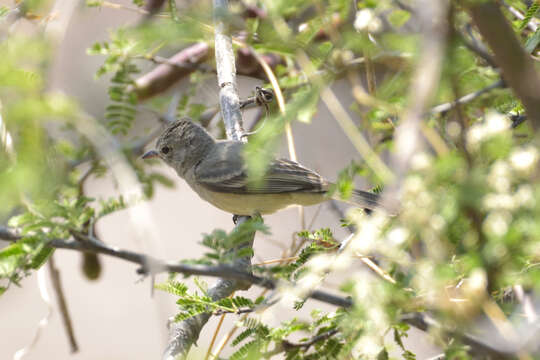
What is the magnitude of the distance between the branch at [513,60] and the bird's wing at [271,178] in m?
3.16

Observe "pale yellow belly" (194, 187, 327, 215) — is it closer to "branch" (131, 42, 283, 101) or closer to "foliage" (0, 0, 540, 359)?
"branch" (131, 42, 283, 101)

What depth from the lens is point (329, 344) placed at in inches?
92.7

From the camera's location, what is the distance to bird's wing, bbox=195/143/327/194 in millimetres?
4641

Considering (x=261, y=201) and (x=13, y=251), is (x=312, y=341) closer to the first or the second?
(x=13, y=251)

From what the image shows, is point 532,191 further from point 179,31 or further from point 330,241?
point 330,241

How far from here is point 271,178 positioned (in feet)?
15.2

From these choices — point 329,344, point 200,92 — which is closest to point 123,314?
point 200,92

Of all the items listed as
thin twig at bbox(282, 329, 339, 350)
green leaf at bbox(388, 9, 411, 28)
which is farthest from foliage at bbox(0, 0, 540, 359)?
green leaf at bbox(388, 9, 411, 28)

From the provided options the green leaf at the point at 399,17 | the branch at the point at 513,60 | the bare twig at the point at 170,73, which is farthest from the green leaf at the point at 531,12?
the bare twig at the point at 170,73

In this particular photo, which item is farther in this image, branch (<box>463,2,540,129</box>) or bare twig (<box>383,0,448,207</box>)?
branch (<box>463,2,540,129</box>)

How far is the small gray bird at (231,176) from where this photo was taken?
466 centimetres

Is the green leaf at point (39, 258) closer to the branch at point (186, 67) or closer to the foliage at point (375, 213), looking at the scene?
the foliage at point (375, 213)

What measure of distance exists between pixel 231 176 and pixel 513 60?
11.9 ft

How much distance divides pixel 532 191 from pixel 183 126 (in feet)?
12.9
